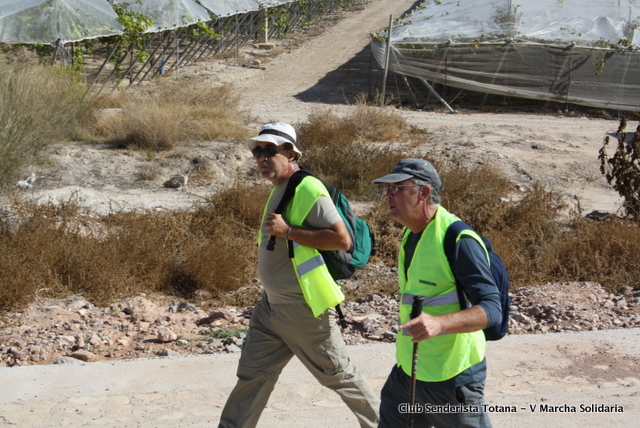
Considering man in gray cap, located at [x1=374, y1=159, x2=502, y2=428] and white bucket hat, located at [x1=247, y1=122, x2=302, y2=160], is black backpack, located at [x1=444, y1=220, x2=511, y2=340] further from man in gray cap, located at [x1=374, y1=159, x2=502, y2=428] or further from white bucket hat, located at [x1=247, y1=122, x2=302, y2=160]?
white bucket hat, located at [x1=247, y1=122, x2=302, y2=160]

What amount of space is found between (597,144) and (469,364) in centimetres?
1231

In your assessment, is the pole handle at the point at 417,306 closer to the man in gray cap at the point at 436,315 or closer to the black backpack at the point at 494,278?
the man in gray cap at the point at 436,315

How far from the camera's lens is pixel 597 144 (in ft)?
45.4

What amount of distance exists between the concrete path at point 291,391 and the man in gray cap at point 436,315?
1.42 m

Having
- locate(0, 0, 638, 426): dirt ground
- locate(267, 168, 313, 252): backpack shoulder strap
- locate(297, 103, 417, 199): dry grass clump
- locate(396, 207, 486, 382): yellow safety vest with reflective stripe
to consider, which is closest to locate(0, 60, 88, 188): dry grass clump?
locate(0, 0, 638, 426): dirt ground

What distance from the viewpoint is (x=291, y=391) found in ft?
14.2

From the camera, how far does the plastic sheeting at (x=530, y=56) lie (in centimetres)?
1738

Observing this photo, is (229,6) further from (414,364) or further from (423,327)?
(423,327)

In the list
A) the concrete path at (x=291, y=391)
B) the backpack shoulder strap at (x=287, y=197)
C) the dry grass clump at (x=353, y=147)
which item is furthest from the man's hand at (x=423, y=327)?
the dry grass clump at (x=353, y=147)

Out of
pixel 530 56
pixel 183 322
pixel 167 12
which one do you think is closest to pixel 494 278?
pixel 183 322

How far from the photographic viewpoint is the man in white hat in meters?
3.24

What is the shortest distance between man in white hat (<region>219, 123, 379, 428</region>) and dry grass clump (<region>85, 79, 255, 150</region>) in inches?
317

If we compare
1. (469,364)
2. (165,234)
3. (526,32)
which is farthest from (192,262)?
(526,32)

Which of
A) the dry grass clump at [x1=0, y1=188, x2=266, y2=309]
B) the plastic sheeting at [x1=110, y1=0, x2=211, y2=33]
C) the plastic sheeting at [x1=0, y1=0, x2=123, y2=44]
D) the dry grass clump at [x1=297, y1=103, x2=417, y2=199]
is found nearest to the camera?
the dry grass clump at [x1=0, y1=188, x2=266, y2=309]
